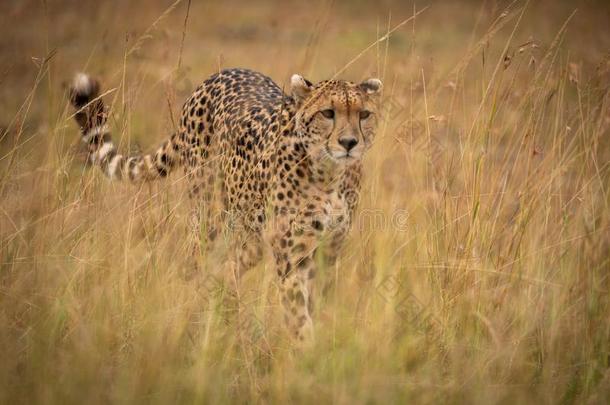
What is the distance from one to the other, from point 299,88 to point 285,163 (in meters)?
0.34

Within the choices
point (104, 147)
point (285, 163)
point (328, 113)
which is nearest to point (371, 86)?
point (328, 113)

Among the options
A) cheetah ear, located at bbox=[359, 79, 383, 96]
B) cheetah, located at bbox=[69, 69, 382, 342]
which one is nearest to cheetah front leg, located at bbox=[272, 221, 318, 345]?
cheetah, located at bbox=[69, 69, 382, 342]

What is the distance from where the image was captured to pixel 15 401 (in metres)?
2.59

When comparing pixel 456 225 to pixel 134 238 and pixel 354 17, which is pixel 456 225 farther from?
pixel 354 17

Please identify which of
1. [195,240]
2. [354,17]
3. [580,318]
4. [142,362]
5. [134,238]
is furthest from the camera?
[354,17]

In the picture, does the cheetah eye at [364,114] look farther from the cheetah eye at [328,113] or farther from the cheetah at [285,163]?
the cheetah eye at [328,113]

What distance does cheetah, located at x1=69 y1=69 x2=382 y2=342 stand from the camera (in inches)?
145

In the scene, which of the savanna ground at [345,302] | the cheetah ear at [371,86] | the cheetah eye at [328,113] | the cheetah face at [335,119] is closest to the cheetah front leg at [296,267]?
the savanna ground at [345,302]


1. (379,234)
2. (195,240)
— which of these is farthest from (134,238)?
(379,234)

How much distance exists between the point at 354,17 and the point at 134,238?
40.5 feet

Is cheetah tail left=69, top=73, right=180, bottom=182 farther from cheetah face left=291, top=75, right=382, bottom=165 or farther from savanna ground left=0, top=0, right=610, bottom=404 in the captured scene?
cheetah face left=291, top=75, right=382, bottom=165

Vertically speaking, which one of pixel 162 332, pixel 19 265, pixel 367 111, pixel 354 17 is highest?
pixel 354 17

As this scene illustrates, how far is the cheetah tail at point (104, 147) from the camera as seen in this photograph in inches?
156

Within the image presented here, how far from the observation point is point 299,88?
12.4 feet
